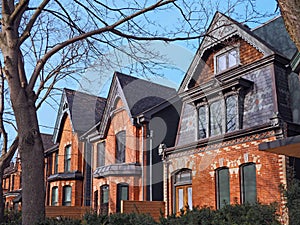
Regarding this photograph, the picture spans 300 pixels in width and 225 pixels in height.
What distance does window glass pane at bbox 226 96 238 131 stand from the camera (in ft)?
54.1

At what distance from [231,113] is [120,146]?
900 centimetres

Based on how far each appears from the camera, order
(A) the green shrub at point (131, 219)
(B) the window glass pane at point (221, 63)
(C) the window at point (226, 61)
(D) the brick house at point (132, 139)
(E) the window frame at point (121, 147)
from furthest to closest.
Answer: (E) the window frame at point (121, 147) < (D) the brick house at point (132, 139) < (B) the window glass pane at point (221, 63) < (C) the window at point (226, 61) < (A) the green shrub at point (131, 219)

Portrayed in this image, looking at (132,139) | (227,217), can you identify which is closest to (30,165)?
(227,217)

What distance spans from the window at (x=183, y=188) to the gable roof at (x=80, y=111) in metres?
11.7

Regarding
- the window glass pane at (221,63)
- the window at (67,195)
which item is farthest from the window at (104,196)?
the window glass pane at (221,63)

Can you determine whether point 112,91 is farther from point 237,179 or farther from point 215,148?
point 237,179

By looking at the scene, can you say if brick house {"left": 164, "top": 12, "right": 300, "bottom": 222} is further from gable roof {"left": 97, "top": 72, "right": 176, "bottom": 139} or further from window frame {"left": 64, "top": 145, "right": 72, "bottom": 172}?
window frame {"left": 64, "top": 145, "right": 72, "bottom": 172}

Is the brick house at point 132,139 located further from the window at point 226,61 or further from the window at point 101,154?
the window at point 226,61

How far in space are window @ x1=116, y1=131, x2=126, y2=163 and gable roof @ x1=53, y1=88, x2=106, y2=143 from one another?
18.1ft

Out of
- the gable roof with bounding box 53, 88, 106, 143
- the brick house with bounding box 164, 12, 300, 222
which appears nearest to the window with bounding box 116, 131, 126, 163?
the brick house with bounding box 164, 12, 300, 222

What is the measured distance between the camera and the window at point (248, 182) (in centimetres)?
1503

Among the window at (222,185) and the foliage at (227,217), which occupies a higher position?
the window at (222,185)

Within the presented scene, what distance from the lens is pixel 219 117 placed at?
57.1 feet

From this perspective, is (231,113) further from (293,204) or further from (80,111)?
(80,111)
